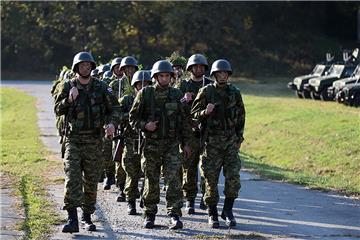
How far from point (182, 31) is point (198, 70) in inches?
1589

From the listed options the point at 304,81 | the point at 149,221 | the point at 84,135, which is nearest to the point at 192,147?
the point at 149,221

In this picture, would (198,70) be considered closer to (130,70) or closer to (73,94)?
(130,70)

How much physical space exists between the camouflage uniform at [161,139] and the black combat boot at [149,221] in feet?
0.13

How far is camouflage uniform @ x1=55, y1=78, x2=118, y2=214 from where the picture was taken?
9164 mm

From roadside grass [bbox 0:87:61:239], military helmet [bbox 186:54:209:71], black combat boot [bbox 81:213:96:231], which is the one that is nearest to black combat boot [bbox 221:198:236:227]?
black combat boot [bbox 81:213:96:231]

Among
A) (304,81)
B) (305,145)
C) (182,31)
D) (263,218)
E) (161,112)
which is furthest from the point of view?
(182,31)

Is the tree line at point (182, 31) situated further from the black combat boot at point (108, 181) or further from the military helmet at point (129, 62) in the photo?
the military helmet at point (129, 62)

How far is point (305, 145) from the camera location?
20.2 metres

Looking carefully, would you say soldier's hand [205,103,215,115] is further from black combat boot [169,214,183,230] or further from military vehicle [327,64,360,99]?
military vehicle [327,64,360,99]

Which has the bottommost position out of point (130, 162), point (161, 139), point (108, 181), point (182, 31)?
point (108, 181)

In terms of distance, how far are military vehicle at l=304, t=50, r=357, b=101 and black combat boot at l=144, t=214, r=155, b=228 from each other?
2294 centimetres

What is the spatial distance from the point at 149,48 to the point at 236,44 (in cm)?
606

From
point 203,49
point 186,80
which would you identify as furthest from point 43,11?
point 186,80

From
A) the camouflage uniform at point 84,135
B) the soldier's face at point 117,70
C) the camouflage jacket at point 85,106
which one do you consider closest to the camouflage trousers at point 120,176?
the soldier's face at point 117,70
